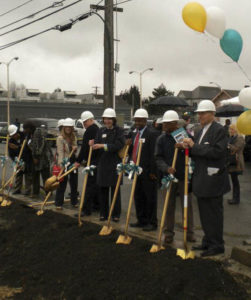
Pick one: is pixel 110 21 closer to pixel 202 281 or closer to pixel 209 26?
pixel 209 26

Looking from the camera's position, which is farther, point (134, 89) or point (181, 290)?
point (134, 89)

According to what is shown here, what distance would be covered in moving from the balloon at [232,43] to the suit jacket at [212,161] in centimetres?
112

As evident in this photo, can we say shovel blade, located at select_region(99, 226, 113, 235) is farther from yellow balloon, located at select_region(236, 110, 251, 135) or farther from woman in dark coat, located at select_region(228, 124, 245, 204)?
woman in dark coat, located at select_region(228, 124, 245, 204)

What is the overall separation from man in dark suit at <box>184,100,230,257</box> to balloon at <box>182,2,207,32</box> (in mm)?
1164

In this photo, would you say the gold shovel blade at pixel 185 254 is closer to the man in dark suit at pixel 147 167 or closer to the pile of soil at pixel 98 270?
the pile of soil at pixel 98 270

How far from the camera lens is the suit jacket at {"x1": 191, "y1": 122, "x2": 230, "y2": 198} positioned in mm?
5148

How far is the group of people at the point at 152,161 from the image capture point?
527 centimetres

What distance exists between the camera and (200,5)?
5.79 m

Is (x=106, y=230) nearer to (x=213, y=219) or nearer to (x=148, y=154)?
(x=148, y=154)

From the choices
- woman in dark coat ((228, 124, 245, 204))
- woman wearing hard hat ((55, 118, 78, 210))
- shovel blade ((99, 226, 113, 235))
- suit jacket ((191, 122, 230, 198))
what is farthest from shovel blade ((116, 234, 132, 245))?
woman in dark coat ((228, 124, 245, 204))

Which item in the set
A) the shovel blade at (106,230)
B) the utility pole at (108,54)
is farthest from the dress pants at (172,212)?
the utility pole at (108,54)

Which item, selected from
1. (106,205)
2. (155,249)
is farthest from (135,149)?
(155,249)

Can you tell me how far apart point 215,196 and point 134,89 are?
121 m

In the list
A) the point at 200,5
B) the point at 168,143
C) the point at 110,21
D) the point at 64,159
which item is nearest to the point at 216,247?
the point at 168,143
